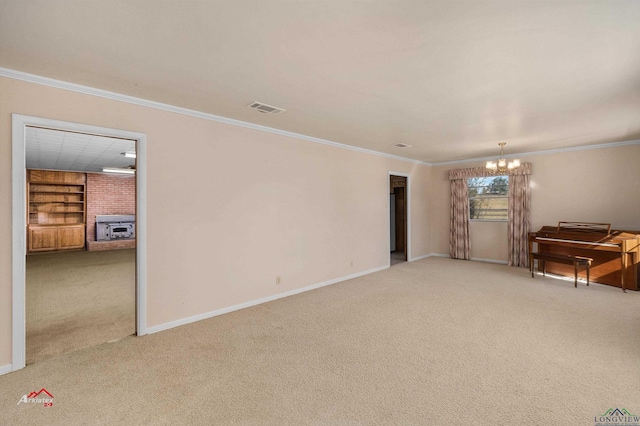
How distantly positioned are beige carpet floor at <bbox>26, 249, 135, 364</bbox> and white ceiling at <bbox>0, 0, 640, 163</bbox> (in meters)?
2.49

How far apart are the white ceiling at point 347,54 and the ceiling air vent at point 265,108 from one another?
120 mm

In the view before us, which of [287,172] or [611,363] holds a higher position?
[287,172]

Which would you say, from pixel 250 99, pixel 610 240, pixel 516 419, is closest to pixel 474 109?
pixel 250 99

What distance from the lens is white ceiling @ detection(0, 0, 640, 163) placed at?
1.67 meters

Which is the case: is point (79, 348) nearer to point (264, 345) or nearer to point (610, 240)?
point (264, 345)

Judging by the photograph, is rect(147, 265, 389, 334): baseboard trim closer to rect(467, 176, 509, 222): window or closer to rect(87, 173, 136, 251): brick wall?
rect(467, 176, 509, 222): window

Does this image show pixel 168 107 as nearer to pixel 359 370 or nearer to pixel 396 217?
pixel 359 370

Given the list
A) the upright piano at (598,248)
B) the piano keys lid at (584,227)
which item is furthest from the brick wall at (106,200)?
the piano keys lid at (584,227)

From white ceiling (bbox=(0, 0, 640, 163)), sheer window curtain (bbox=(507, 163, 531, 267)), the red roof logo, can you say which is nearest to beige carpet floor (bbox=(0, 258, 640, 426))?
the red roof logo

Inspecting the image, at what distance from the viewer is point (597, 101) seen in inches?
123

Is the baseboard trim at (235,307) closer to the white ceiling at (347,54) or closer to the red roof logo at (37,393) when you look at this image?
the red roof logo at (37,393)

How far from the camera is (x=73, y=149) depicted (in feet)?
18.7

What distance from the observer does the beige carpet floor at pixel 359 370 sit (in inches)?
73.7

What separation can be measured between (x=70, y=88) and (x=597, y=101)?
5276 millimetres
